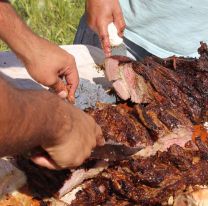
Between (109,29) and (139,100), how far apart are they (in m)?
0.87

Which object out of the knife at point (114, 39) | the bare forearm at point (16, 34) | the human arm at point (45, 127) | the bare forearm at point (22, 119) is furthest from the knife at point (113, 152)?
the knife at point (114, 39)

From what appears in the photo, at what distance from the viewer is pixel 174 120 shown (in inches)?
138

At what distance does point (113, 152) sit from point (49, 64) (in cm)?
84

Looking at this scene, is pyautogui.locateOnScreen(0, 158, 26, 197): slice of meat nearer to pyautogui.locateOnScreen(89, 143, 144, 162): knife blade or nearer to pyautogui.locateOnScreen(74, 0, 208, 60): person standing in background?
pyautogui.locateOnScreen(89, 143, 144, 162): knife blade

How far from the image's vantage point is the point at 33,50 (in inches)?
143

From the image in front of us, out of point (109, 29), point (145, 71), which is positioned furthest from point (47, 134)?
point (109, 29)

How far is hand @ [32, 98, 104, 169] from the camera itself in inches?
94.5

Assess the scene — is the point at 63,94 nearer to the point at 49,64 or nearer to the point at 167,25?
the point at 49,64

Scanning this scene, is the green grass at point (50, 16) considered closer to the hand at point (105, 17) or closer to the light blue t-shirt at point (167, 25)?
the light blue t-shirt at point (167, 25)

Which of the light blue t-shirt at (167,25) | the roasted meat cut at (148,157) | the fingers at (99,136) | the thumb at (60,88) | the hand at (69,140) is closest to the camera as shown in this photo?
the hand at (69,140)

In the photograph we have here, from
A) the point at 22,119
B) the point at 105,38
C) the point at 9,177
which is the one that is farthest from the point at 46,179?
the point at 105,38

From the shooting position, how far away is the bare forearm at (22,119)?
2047 millimetres

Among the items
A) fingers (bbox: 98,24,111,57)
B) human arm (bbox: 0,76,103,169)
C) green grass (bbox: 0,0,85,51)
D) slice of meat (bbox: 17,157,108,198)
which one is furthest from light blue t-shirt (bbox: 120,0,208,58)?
green grass (bbox: 0,0,85,51)

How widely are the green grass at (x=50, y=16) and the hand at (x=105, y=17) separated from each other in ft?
7.96
